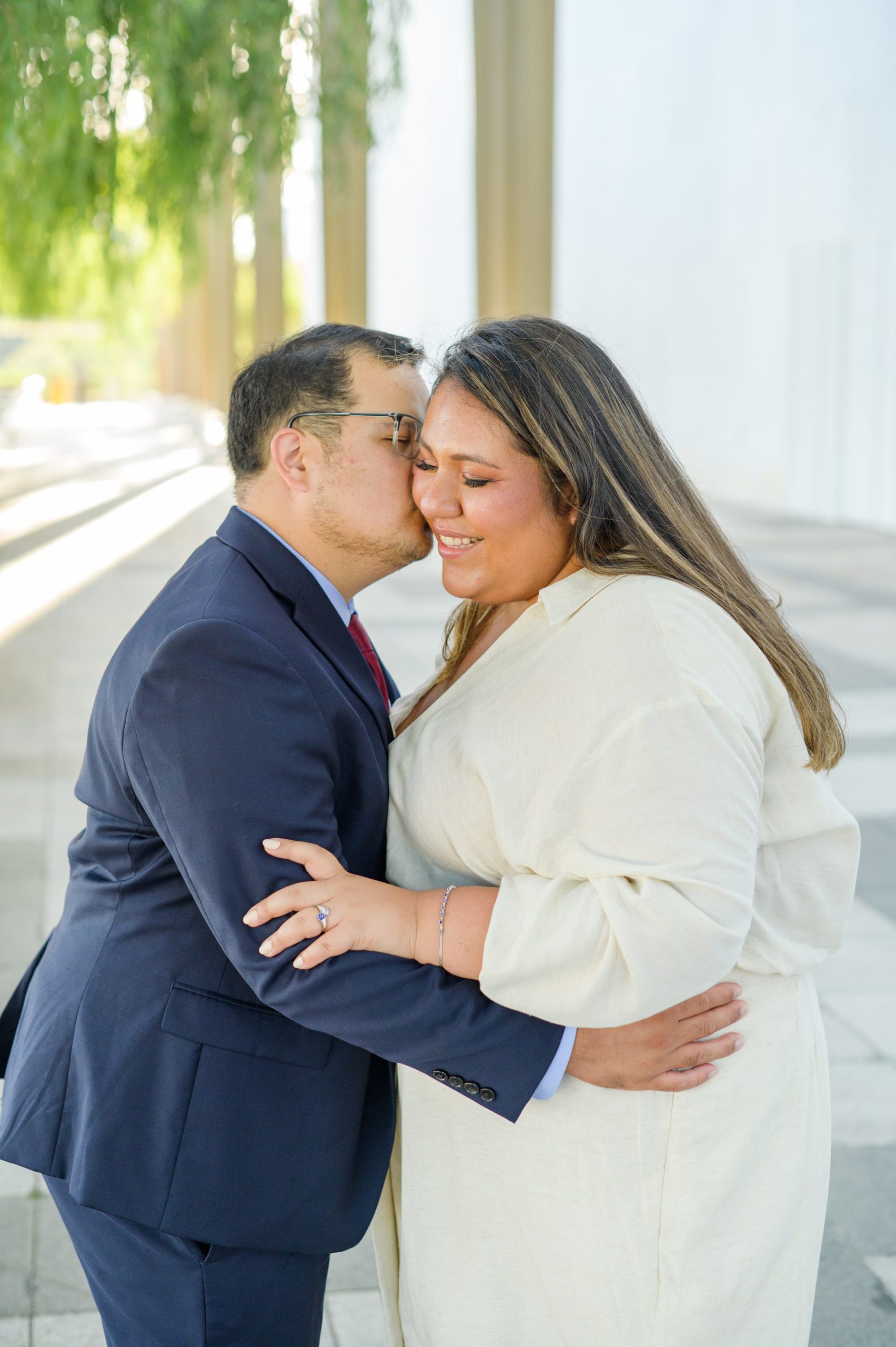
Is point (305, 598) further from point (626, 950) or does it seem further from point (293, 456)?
point (626, 950)

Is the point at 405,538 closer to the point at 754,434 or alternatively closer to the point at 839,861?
the point at 839,861

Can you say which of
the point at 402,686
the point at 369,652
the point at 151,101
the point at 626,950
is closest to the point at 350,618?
the point at 369,652

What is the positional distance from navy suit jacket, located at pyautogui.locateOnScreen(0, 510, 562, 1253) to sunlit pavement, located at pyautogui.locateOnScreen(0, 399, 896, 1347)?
0.35 meters

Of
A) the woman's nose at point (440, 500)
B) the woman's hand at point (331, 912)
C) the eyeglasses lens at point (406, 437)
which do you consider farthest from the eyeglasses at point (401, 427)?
→ the woman's hand at point (331, 912)

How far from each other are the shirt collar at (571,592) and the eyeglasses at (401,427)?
0.99 feet

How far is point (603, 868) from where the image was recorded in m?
1.42

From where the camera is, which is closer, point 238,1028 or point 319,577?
point 238,1028

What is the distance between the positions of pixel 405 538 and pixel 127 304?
280 inches

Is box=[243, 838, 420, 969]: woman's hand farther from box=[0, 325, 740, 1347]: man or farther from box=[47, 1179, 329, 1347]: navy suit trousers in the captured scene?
box=[47, 1179, 329, 1347]: navy suit trousers

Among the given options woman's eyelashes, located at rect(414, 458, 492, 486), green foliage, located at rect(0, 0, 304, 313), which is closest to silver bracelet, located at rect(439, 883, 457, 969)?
woman's eyelashes, located at rect(414, 458, 492, 486)

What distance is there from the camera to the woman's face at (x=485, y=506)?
5.31 ft

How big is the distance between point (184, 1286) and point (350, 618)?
930 millimetres

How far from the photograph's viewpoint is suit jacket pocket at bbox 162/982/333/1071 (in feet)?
5.31

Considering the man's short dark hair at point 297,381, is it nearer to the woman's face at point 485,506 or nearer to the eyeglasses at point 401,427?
the eyeglasses at point 401,427
